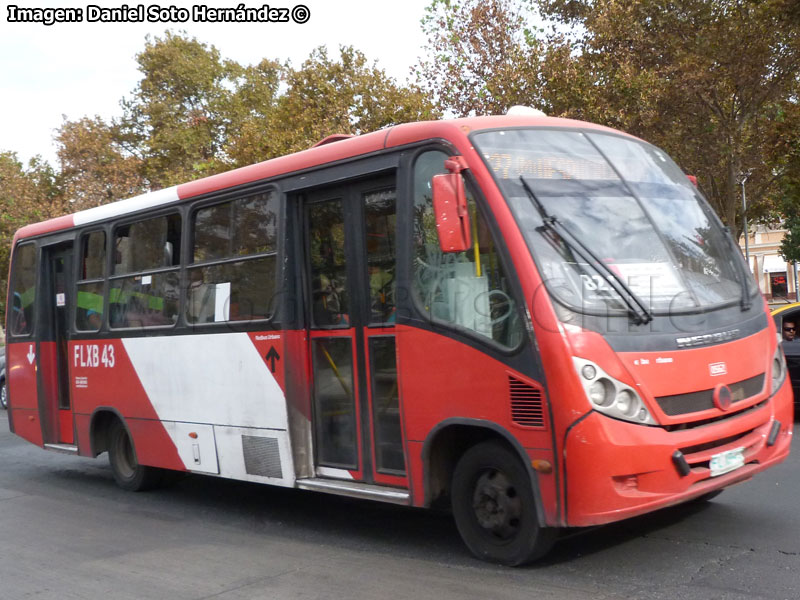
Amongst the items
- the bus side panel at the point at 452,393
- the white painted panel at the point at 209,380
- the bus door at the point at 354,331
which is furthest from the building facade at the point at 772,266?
the bus side panel at the point at 452,393

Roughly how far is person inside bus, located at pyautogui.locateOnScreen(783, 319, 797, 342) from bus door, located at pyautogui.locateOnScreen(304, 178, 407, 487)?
708 centimetres

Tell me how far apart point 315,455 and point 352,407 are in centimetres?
66

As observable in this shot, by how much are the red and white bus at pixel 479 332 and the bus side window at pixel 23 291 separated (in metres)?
3.37

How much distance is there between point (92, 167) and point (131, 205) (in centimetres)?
2918

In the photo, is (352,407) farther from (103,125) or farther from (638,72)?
(103,125)

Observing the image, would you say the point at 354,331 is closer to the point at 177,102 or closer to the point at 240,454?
the point at 240,454

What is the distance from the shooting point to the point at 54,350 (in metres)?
10.8

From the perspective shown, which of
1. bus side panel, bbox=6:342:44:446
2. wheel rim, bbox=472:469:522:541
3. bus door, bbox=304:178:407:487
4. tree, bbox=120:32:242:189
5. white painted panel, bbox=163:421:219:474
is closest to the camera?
wheel rim, bbox=472:469:522:541

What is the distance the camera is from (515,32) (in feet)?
72.8

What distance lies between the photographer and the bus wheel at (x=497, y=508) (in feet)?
18.0

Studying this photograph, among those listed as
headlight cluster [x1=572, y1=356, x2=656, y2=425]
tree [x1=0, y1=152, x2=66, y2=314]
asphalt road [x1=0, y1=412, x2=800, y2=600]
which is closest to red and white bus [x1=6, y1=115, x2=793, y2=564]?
headlight cluster [x1=572, y1=356, x2=656, y2=425]

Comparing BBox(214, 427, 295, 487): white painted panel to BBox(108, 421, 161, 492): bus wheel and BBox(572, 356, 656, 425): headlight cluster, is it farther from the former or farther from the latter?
BBox(572, 356, 656, 425): headlight cluster

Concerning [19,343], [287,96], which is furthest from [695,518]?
[287,96]

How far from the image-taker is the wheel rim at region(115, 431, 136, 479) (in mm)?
9883
